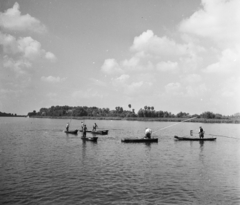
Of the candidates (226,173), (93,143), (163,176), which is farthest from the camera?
(93,143)

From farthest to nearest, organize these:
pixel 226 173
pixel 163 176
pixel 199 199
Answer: pixel 226 173
pixel 163 176
pixel 199 199

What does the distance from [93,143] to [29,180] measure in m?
22.4

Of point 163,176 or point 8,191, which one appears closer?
point 8,191

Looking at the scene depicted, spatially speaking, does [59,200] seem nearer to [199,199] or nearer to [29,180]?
[29,180]

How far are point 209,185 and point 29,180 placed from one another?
14.2 metres

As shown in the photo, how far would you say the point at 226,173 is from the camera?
22.5 m

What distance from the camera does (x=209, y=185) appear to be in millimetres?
18656

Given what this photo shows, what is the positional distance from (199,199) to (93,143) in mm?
27292

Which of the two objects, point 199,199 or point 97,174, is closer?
point 199,199

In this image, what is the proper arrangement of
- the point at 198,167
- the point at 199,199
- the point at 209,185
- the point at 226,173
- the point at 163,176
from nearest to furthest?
the point at 199,199
the point at 209,185
the point at 163,176
the point at 226,173
the point at 198,167

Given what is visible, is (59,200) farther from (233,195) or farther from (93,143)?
(93,143)

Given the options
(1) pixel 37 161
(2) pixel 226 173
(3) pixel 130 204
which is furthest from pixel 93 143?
(3) pixel 130 204

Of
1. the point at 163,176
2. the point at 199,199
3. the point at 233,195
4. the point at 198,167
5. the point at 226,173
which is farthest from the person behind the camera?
the point at 198,167

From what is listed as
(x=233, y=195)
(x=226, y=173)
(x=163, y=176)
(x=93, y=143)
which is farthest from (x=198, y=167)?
(x=93, y=143)
